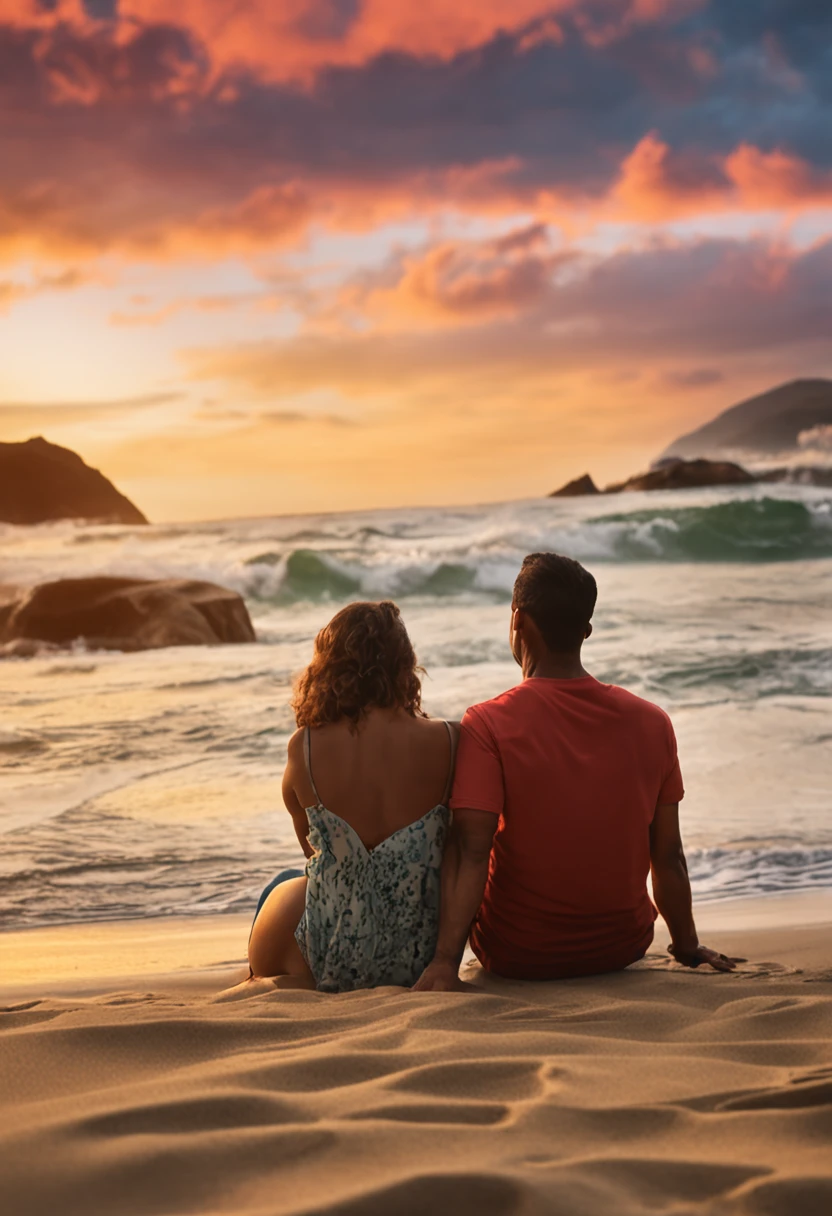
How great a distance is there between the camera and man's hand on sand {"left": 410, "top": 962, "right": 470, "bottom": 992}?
2.98 meters

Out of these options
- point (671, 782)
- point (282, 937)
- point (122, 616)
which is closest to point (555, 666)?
point (671, 782)

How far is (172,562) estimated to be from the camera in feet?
101

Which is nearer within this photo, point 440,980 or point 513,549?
point 440,980

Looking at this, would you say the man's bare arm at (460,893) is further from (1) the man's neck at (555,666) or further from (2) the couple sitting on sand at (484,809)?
(1) the man's neck at (555,666)

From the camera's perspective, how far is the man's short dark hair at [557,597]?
2.96 metres

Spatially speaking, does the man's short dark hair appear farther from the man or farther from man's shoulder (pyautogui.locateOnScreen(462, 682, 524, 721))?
man's shoulder (pyautogui.locateOnScreen(462, 682, 524, 721))

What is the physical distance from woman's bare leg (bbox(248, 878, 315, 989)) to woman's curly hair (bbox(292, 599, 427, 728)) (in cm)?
52

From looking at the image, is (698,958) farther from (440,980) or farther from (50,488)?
(50,488)

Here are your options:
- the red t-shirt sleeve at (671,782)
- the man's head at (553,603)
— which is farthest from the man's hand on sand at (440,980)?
the man's head at (553,603)

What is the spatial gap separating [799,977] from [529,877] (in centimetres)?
76

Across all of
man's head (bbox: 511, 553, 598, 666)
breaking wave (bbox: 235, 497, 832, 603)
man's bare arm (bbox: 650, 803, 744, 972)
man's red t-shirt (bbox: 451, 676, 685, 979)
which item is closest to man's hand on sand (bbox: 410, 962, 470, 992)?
man's red t-shirt (bbox: 451, 676, 685, 979)

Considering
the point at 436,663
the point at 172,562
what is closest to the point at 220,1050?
the point at 436,663

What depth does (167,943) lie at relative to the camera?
450 cm

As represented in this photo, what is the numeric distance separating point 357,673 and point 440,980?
81cm
